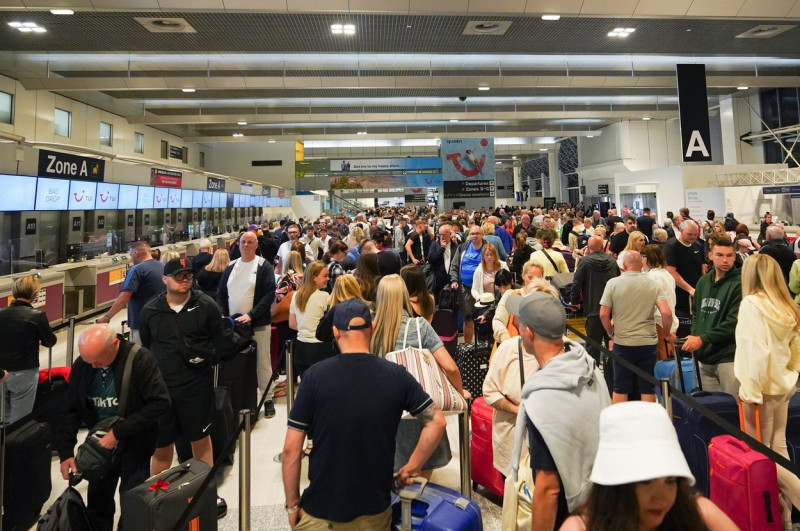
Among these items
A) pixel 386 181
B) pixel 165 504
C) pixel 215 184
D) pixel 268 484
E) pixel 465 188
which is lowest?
pixel 268 484

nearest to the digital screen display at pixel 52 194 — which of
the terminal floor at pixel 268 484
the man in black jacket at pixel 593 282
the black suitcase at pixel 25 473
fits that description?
the terminal floor at pixel 268 484

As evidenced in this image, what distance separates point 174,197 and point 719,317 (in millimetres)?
16037

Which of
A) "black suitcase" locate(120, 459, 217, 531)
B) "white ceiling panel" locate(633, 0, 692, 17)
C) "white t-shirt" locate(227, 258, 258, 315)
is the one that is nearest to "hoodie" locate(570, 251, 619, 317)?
"white t-shirt" locate(227, 258, 258, 315)

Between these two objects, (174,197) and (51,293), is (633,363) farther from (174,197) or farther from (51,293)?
(174,197)

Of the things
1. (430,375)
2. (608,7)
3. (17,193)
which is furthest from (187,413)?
(608,7)

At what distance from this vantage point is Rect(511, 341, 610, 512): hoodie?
1694 millimetres

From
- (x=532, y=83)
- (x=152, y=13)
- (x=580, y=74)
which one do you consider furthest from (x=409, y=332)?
(x=580, y=74)

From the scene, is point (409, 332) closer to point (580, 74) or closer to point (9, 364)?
point (9, 364)

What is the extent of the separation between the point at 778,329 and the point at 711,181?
68.3 feet

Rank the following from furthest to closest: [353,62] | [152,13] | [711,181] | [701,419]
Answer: [711,181] < [353,62] < [152,13] < [701,419]

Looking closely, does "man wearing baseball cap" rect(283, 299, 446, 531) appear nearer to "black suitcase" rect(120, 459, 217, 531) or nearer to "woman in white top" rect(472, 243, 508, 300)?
"black suitcase" rect(120, 459, 217, 531)

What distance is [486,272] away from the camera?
5918 millimetres

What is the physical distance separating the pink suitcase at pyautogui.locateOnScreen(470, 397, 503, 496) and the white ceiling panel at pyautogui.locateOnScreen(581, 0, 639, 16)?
8396 millimetres

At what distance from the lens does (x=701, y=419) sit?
3223 millimetres
